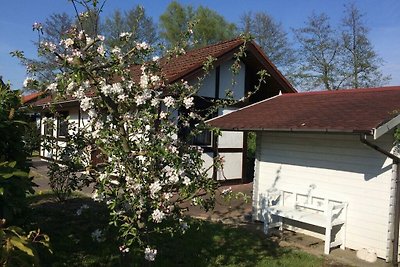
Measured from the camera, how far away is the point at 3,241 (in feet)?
7.21

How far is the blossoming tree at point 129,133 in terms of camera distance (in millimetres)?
3676

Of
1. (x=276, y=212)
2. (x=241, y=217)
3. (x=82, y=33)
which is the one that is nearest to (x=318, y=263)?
(x=276, y=212)

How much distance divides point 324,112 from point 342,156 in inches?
35.0

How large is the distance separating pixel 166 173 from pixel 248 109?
6124mm

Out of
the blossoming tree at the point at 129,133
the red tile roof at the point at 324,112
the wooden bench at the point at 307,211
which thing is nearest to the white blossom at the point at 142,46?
the blossoming tree at the point at 129,133

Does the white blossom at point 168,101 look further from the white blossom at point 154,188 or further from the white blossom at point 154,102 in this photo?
the white blossom at point 154,188

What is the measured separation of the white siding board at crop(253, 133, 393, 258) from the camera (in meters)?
6.64

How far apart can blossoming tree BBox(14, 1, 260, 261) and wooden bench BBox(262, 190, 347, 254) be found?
3402 millimetres

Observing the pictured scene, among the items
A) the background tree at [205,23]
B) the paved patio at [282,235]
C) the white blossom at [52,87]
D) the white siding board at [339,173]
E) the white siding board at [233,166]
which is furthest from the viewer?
the background tree at [205,23]

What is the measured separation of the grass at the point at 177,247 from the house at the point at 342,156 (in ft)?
3.73

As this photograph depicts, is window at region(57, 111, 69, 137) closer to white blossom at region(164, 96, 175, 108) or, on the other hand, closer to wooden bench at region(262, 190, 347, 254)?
white blossom at region(164, 96, 175, 108)

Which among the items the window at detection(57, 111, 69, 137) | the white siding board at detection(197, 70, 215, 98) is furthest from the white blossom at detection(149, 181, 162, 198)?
the white siding board at detection(197, 70, 215, 98)

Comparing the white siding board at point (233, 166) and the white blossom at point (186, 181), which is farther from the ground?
the white blossom at point (186, 181)

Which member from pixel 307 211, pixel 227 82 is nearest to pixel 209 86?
pixel 227 82
